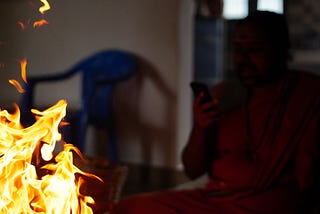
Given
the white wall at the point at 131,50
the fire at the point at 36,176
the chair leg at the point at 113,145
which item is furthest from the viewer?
the chair leg at the point at 113,145

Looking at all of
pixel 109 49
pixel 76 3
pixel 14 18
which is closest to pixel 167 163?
pixel 109 49

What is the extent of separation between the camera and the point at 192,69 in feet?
12.6

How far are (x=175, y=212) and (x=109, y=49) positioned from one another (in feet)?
7.69

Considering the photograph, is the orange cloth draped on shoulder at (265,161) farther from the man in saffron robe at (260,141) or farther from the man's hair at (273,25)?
the man's hair at (273,25)

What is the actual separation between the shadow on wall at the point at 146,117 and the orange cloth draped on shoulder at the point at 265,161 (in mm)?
1835

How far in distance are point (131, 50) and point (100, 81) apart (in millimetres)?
365

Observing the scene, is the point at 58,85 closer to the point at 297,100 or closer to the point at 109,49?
the point at 109,49

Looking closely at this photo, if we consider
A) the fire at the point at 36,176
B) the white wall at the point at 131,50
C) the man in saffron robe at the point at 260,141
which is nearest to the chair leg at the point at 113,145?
the white wall at the point at 131,50

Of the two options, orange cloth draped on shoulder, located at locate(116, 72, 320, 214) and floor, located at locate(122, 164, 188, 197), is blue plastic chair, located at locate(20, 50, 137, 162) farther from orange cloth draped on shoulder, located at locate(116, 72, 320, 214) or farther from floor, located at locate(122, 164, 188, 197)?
orange cloth draped on shoulder, located at locate(116, 72, 320, 214)

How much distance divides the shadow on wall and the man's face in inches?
74.6

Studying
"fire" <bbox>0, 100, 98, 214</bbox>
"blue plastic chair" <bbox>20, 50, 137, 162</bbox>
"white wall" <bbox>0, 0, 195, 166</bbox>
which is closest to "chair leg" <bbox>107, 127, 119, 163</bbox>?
"blue plastic chair" <bbox>20, 50, 137, 162</bbox>

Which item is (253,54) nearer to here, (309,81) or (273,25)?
(273,25)

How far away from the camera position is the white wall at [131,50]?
154 inches

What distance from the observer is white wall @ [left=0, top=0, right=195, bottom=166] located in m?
3.91
